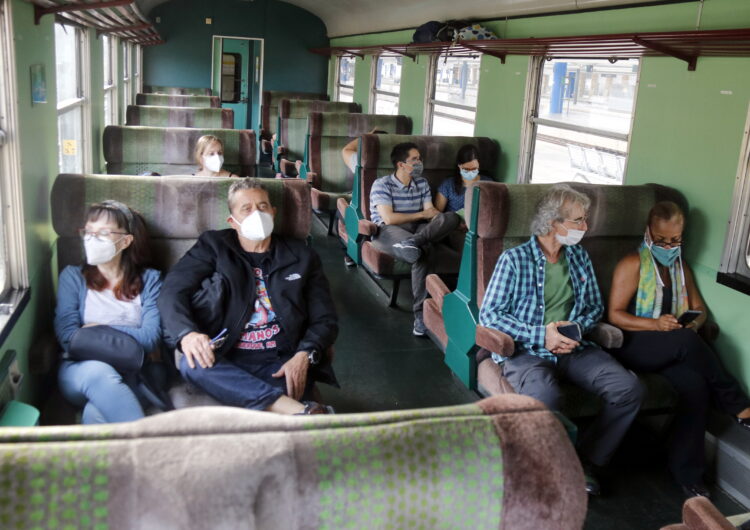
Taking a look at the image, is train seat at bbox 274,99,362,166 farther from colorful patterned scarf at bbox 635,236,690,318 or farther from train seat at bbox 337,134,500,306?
colorful patterned scarf at bbox 635,236,690,318

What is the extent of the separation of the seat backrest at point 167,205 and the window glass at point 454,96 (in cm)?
353

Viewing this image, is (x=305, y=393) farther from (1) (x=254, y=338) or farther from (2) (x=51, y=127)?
(2) (x=51, y=127)

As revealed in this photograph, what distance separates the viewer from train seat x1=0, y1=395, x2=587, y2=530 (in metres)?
0.80

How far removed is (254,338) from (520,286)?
3.81ft

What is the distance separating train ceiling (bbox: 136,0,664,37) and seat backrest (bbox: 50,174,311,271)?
254 centimetres

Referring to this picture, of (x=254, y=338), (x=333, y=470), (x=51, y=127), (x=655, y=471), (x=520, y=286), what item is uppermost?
(x=51, y=127)

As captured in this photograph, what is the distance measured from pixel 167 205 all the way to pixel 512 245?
160 cm

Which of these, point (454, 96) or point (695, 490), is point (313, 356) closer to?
point (695, 490)

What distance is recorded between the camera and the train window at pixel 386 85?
28.0 feet

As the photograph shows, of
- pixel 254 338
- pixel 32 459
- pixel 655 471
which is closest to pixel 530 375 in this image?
pixel 655 471

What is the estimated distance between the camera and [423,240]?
4641 mm

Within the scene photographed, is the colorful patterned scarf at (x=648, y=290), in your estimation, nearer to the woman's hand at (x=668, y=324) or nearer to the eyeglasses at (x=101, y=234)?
the woman's hand at (x=668, y=324)

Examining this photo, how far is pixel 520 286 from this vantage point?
303cm

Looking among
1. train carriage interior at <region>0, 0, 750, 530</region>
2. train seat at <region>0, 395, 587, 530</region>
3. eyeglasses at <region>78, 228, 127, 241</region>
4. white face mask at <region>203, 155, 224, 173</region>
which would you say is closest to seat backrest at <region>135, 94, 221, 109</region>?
train carriage interior at <region>0, 0, 750, 530</region>
